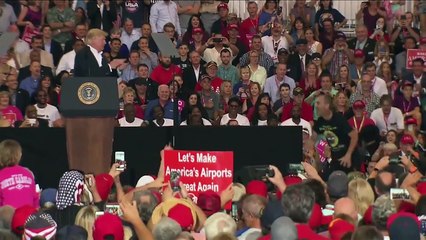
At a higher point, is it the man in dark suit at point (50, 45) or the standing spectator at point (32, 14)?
the standing spectator at point (32, 14)

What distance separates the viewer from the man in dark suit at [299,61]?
24.2 meters

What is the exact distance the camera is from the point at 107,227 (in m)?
10.2

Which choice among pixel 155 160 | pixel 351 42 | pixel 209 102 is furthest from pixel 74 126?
pixel 351 42

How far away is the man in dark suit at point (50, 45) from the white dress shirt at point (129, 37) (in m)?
1.18

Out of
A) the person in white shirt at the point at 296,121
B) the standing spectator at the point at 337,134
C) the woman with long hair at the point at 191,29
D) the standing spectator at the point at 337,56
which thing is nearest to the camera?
the standing spectator at the point at 337,134

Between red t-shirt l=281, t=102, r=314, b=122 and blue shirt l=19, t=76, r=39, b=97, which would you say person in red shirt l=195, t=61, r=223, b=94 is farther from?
blue shirt l=19, t=76, r=39, b=97

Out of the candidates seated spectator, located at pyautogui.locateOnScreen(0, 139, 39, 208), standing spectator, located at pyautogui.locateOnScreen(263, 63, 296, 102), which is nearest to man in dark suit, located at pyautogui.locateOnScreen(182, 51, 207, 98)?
standing spectator, located at pyautogui.locateOnScreen(263, 63, 296, 102)

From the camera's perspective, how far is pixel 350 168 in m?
19.9

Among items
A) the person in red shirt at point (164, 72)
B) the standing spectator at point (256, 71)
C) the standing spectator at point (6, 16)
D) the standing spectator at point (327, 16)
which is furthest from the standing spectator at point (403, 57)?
the standing spectator at point (6, 16)

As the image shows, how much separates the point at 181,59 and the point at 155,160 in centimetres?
515

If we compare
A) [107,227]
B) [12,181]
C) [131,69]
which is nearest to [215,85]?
[131,69]

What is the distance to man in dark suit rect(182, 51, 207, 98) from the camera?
907 inches

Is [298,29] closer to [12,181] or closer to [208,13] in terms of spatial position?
[208,13]

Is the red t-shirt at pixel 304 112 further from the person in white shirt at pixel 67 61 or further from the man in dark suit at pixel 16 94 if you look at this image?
the man in dark suit at pixel 16 94
